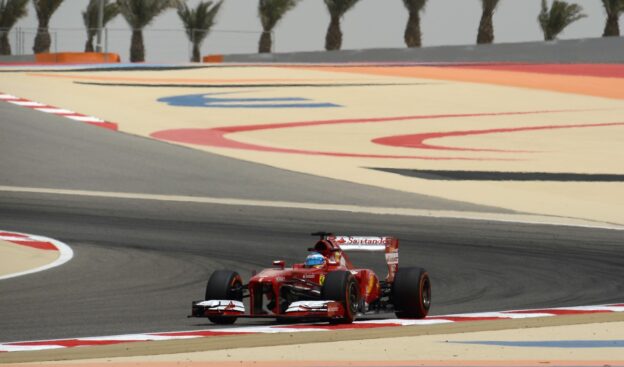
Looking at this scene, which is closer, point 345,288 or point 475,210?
point 345,288

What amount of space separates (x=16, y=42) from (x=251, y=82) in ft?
62.7

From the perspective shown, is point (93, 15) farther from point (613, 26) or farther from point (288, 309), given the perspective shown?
point (288, 309)

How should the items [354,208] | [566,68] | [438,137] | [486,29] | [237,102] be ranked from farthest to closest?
[486,29] → [566,68] → [237,102] → [438,137] → [354,208]

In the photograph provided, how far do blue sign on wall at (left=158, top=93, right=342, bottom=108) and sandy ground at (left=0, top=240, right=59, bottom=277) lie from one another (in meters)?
23.6

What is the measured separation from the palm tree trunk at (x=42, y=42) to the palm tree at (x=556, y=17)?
2387cm

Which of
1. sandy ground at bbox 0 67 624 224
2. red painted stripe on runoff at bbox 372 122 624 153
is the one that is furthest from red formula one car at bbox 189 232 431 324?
red painted stripe on runoff at bbox 372 122 624 153

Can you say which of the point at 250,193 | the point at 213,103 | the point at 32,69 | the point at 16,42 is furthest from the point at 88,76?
the point at 250,193

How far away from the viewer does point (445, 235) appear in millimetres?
19188

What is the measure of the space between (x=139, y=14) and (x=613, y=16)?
23.1m

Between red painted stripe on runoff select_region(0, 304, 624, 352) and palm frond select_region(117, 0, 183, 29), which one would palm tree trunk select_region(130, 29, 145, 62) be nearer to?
palm frond select_region(117, 0, 183, 29)

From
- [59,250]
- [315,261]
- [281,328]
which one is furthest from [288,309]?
[59,250]

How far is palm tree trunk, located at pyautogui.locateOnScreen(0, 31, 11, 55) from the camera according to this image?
67.0 metres

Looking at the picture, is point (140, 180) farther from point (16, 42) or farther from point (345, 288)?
point (16, 42)

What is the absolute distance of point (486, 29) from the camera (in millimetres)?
69875
